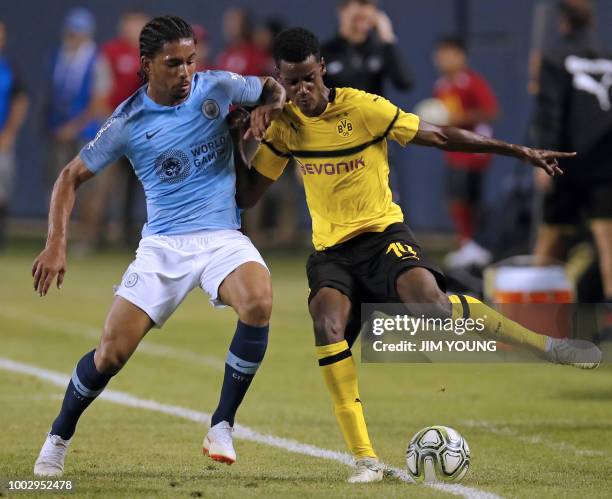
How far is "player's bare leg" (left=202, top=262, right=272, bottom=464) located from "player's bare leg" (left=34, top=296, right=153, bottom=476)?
0.43 m

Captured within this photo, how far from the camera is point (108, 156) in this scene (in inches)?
280

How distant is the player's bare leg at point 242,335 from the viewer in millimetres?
7027

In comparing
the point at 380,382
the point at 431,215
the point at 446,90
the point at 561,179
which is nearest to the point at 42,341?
the point at 380,382

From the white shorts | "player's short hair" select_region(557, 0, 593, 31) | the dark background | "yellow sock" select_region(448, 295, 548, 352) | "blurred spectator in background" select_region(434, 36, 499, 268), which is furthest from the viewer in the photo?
the dark background

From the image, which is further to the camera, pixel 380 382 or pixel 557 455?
pixel 380 382

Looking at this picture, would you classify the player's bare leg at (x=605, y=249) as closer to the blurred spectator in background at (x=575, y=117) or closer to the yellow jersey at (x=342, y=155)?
the blurred spectator in background at (x=575, y=117)

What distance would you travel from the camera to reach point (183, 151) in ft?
23.9

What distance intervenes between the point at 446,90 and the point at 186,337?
6.13 m

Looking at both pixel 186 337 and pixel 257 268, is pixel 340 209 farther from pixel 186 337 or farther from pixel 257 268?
pixel 186 337

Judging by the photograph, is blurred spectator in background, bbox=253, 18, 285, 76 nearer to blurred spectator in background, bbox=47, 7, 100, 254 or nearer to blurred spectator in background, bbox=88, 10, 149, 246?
blurred spectator in background, bbox=88, 10, 149, 246

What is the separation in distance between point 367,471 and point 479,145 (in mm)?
1667

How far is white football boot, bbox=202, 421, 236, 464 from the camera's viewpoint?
271 inches

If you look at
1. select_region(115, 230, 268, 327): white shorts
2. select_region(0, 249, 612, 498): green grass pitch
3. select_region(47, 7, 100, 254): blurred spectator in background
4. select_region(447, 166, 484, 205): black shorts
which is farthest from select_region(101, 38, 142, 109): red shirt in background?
select_region(115, 230, 268, 327): white shorts

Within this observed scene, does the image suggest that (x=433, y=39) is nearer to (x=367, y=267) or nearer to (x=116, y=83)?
(x=116, y=83)
